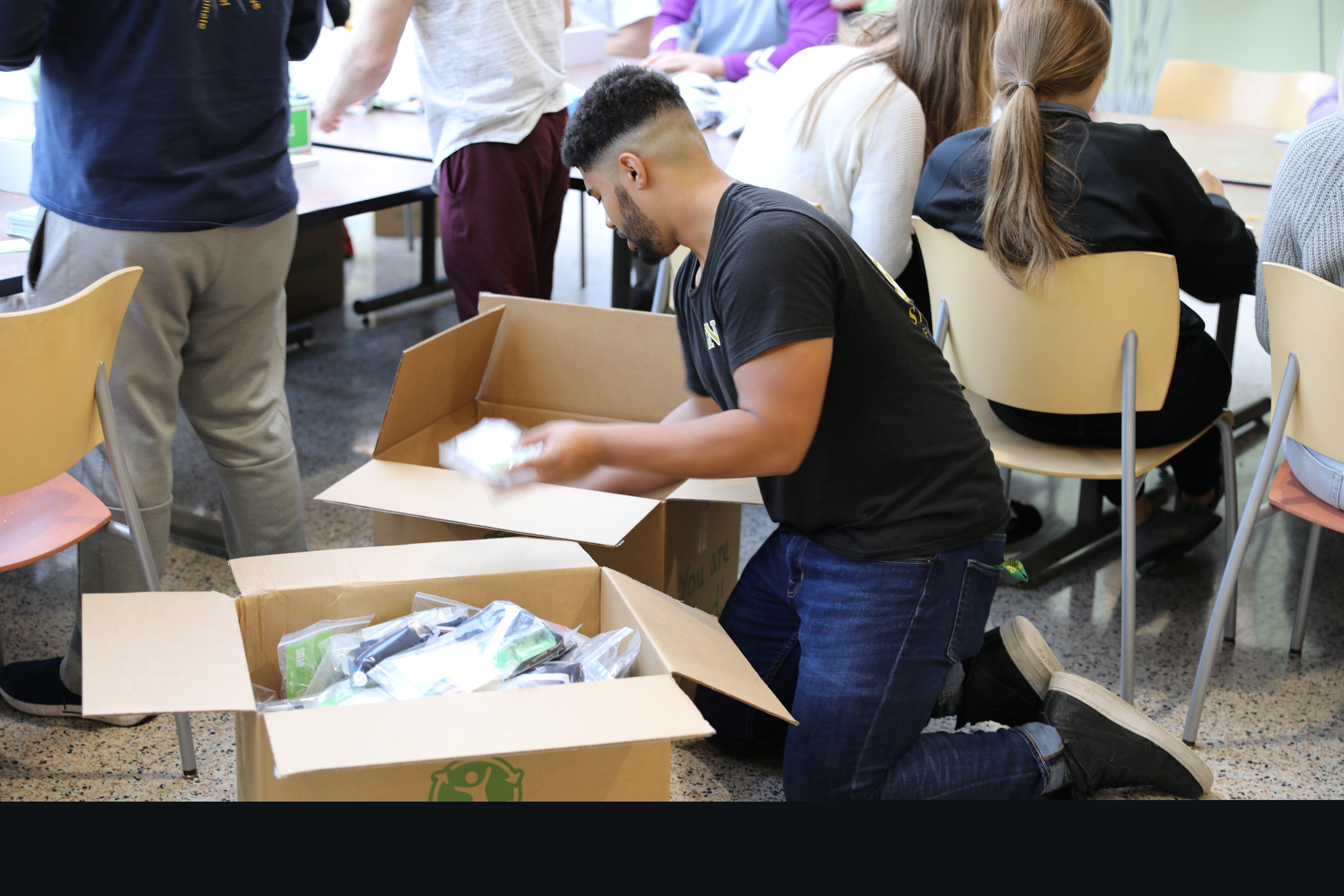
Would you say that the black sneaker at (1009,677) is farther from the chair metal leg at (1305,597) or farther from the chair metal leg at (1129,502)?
the chair metal leg at (1305,597)

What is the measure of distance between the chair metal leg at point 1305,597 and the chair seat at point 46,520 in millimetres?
1963

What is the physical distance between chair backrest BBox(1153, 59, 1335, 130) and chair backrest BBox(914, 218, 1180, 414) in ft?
7.85

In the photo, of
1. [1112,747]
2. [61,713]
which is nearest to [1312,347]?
[1112,747]

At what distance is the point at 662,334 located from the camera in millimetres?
1928

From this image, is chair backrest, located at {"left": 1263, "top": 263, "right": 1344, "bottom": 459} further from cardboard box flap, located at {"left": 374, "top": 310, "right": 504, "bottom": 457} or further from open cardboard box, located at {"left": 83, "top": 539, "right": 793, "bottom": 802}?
cardboard box flap, located at {"left": 374, "top": 310, "right": 504, "bottom": 457}

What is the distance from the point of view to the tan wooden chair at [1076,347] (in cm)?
179

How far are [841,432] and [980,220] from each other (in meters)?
0.64

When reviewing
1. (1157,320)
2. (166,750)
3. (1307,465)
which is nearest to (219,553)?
(166,750)

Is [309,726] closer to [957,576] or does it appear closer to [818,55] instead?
[957,576]

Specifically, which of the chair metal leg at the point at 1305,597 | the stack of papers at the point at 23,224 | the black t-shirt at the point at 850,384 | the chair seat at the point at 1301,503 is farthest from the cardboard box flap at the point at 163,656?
the chair metal leg at the point at 1305,597

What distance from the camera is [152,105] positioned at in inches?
63.1

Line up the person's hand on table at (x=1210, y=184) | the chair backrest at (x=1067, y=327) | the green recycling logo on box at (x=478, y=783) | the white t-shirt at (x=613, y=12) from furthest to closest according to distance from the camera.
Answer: the white t-shirt at (x=613, y=12) → the person's hand on table at (x=1210, y=184) → the chair backrest at (x=1067, y=327) → the green recycling logo on box at (x=478, y=783)

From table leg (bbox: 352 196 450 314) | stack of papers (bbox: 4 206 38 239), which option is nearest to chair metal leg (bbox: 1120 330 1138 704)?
stack of papers (bbox: 4 206 38 239)

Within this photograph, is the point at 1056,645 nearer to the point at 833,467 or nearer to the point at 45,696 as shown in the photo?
the point at 833,467
